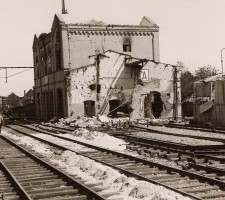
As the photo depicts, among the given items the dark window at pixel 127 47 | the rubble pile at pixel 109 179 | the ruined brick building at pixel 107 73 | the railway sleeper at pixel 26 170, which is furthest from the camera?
the dark window at pixel 127 47

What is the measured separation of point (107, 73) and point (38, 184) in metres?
25.0

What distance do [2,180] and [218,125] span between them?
53.1ft

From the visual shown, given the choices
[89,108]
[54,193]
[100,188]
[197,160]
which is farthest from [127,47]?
[54,193]

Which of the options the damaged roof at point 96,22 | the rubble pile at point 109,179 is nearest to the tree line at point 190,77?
the damaged roof at point 96,22

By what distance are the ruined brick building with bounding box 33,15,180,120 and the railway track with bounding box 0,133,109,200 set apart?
20.5 meters

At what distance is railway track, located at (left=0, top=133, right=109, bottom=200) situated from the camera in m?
7.50

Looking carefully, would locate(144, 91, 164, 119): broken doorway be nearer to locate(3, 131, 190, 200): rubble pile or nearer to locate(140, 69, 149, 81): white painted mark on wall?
locate(140, 69, 149, 81): white painted mark on wall

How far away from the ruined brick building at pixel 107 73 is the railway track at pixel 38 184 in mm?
20473

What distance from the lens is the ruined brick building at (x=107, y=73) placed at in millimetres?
32625

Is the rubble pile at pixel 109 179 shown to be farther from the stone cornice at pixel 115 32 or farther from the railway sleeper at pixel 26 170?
the stone cornice at pixel 115 32

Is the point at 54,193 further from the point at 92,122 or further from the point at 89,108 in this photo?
the point at 89,108

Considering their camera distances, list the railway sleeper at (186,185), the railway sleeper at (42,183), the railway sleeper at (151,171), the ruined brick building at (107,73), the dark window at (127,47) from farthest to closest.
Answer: the dark window at (127,47) < the ruined brick building at (107,73) < the railway sleeper at (151,171) < the railway sleeper at (42,183) < the railway sleeper at (186,185)

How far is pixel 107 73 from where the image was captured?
3331 centimetres

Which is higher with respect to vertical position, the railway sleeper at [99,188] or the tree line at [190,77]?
the tree line at [190,77]
